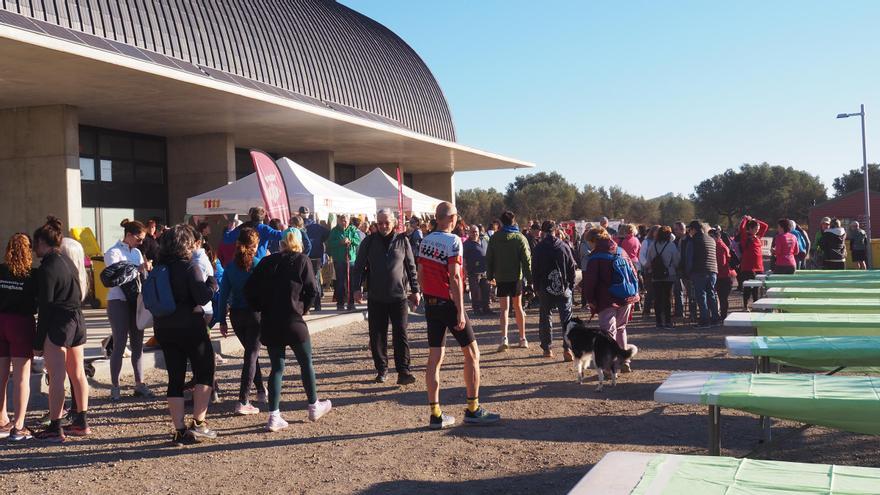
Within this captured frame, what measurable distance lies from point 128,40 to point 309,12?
1338 centimetres

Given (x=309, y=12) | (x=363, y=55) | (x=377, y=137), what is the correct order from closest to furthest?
(x=377, y=137) → (x=309, y=12) → (x=363, y=55)

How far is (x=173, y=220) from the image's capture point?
2598cm

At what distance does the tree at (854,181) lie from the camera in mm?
70438

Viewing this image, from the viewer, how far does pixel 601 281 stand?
9648 millimetres

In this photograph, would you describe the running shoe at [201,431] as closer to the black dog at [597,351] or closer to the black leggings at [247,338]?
the black leggings at [247,338]

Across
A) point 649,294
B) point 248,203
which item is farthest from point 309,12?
point 649,294

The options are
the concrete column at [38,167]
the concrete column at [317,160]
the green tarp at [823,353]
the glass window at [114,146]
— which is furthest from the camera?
the concrete column at [317,160]

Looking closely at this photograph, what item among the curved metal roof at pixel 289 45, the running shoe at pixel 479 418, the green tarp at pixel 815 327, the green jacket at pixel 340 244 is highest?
the curved metal roof at pixel 289 45

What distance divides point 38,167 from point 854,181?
7178 cm

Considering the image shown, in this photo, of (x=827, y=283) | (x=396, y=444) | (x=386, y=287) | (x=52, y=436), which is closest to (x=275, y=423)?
(x=396, y=444)

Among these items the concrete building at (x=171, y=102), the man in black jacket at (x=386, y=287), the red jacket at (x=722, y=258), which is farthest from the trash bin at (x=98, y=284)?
the red jacket at (x=722, y=258)

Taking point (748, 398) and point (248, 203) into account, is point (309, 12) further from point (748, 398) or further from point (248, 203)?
point (748, 398)

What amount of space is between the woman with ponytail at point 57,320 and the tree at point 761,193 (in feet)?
216

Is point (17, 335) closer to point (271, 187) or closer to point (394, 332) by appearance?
point (394, 332)
